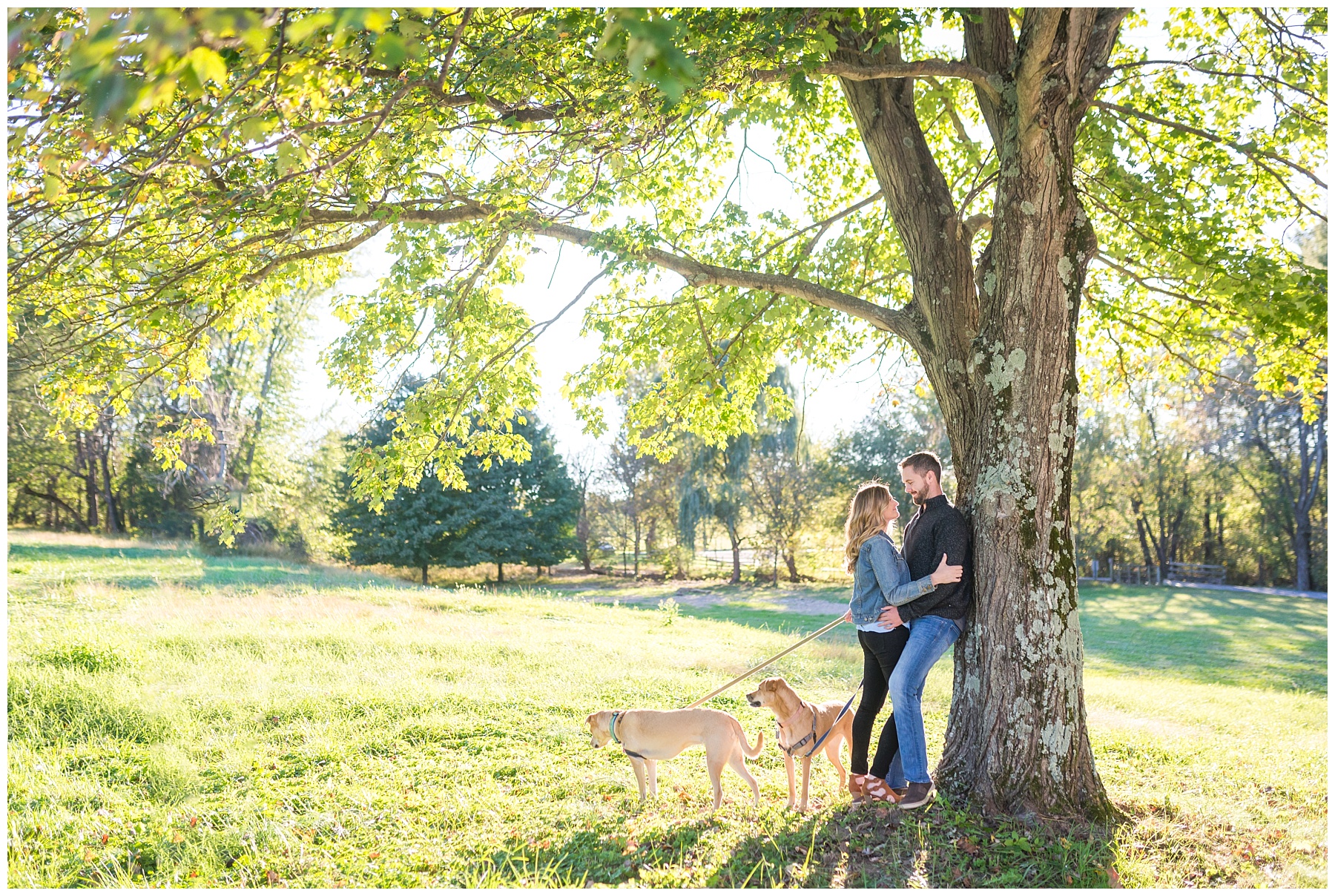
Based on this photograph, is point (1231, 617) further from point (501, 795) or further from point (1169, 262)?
point (501, 795)

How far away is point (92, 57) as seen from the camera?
1956mm

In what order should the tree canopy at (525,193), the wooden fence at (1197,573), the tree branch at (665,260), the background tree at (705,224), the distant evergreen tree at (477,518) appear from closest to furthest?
1. the tree canopy at (525,193)
2. the background tree at (705,224)
3. the tree branch at (665,260)
4. the distant evergreen tree at (477,518)
5. the wooden fence at (1197,573)

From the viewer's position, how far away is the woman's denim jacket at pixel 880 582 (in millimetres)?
4504

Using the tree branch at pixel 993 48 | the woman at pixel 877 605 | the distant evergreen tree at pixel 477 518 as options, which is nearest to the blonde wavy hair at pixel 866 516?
the woman at pixel 877 605

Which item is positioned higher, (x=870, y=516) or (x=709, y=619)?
(x=870, y=516)

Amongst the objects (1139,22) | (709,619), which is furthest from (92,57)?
(709,619)

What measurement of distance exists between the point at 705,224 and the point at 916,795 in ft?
18.9

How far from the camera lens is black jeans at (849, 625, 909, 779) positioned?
4.64 metres

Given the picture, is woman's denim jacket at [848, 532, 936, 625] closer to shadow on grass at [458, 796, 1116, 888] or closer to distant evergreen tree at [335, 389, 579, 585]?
shadow on grass at [458, 796, 1116, 888]

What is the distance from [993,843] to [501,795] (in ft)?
9.95

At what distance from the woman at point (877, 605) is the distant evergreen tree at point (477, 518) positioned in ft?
67.5

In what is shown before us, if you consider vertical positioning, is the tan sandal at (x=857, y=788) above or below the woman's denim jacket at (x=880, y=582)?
below

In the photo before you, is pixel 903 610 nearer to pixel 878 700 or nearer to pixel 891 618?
pixel 891 618

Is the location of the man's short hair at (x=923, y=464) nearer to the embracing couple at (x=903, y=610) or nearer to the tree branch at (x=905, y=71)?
the embracing couple at (x=903, y=610)
